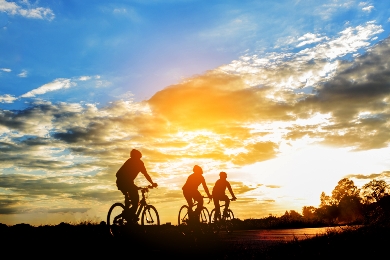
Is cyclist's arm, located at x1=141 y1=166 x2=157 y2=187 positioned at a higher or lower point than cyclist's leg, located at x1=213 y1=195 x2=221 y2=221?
higher

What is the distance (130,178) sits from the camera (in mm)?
12891

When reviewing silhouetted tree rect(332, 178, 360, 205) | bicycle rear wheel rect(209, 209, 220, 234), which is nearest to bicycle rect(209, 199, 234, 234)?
bicycle rear wheel rect(209, 209, 220, 234)

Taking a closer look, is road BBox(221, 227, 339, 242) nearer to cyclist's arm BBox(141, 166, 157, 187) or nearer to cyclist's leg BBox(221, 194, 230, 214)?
cyclist's leg BBox(221, 194, 230, 214)

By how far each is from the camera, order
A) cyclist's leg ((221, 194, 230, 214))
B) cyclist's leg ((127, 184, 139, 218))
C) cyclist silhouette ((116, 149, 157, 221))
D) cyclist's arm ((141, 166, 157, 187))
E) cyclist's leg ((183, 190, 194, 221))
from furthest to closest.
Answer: cyclist's leg ((221, 194, 230, 214))
cyclist's leg ((183, 190, 194, 221))
cyclist's arm ((141, 166, 157, 187))
cyclist's leg ((127, 184, 139, 218))
cyclist silhouette ((116, 149, 157, 221))

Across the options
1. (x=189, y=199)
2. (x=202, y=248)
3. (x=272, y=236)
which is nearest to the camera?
(x=202, y=248)

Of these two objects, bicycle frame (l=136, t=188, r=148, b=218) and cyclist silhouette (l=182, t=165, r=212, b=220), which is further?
cyclist silhouette (l=182, t=165, r=212, b=220)

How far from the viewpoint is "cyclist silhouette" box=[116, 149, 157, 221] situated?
12.9 metres

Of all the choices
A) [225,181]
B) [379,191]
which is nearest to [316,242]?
[225,181]

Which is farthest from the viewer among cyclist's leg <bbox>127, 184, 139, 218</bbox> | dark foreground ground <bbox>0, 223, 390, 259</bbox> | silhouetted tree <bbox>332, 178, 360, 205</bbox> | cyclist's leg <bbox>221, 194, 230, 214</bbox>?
silhouetted tree <bbox>332, 178, 360, 205</bbox>

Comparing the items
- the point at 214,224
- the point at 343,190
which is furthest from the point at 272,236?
the point at 343,190

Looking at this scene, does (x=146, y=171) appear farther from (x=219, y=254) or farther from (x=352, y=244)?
(x=352, y=244)

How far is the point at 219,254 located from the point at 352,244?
140 inches

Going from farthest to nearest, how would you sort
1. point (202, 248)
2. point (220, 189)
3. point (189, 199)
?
point (220, 189) → point (189, 199) → point (202, 248)

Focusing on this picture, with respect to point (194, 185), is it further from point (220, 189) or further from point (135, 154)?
point (135, 154)
